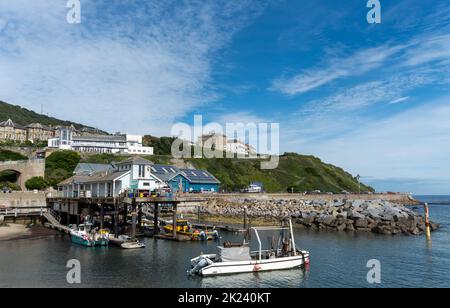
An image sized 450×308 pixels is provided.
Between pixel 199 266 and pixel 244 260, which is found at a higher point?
pixel 244 260

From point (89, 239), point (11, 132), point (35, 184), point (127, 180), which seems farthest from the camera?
point (11, 132)

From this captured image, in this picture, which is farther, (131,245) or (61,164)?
(61,164)

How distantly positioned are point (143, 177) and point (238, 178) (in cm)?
7452

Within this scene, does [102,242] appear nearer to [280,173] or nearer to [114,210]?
[114,210]

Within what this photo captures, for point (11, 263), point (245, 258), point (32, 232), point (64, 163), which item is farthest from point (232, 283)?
point (64, 163)

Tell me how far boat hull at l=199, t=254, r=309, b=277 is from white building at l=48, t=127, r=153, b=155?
101994 mm

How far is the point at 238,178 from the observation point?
123750 millimetres

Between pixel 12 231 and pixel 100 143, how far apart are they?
82.8m

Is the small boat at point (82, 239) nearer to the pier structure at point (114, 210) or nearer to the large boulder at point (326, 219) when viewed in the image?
the pier structure at point (114, 210)

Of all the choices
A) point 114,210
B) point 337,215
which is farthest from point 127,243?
point 337,215

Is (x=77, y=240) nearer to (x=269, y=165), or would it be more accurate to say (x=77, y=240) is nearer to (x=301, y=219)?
(x=301, y=219)

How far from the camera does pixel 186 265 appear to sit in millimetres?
33906

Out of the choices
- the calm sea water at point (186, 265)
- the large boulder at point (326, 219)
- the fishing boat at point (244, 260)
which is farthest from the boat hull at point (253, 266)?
the large boulder at point (326, 219)
